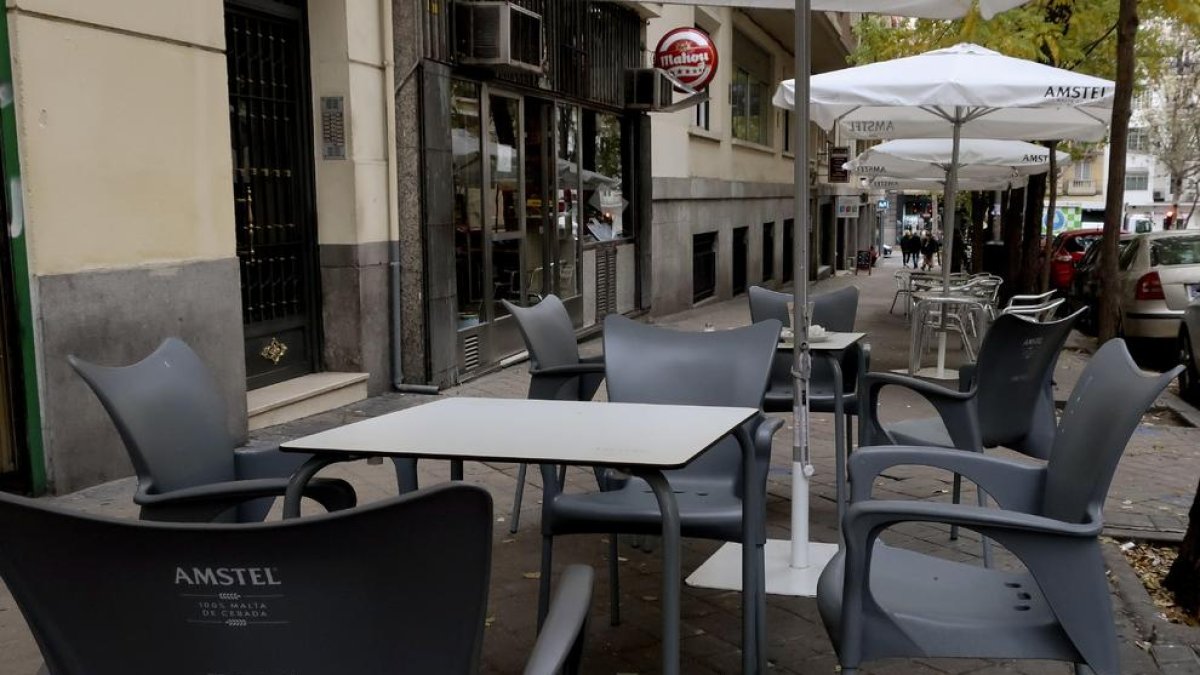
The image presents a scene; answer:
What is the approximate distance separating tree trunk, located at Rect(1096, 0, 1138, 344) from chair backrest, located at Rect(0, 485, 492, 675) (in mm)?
7563

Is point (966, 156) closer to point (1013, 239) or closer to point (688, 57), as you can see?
point (688, 57)

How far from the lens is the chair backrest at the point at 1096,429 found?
8.27 feet

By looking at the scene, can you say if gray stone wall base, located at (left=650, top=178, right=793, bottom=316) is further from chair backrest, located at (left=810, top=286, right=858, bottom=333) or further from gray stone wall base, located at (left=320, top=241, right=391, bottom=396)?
chair backrest, located at (left=810, top=286, right=858, bottom=333)

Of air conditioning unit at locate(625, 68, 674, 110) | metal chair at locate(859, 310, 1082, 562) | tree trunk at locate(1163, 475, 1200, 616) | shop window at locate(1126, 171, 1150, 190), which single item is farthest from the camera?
shop window at locate(1126, 171, 1150, 190)

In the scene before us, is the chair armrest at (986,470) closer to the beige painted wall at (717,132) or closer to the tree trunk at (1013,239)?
the beige painted wall at (717,132)

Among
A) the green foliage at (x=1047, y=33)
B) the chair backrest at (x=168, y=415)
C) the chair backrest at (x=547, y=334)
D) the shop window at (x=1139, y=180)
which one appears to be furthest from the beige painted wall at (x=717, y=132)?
the shop window at (x=1139, y=180)

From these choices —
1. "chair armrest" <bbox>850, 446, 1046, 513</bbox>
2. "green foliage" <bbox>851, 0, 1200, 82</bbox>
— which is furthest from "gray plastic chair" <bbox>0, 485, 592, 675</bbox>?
"green foliage" <bbox>851, 0, 1200, 82</bbox>

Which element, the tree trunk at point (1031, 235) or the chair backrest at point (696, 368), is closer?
the chair backrest at point (696, 368)

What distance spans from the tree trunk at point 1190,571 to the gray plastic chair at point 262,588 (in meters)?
3.53

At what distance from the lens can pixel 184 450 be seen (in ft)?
9.97

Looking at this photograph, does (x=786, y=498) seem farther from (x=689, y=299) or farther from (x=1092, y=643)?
(x=689, y=299)

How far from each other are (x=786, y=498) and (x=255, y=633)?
4517mm

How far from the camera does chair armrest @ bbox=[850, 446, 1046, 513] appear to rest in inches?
120

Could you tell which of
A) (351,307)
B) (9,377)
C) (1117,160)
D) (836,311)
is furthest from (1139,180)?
(9,377)
